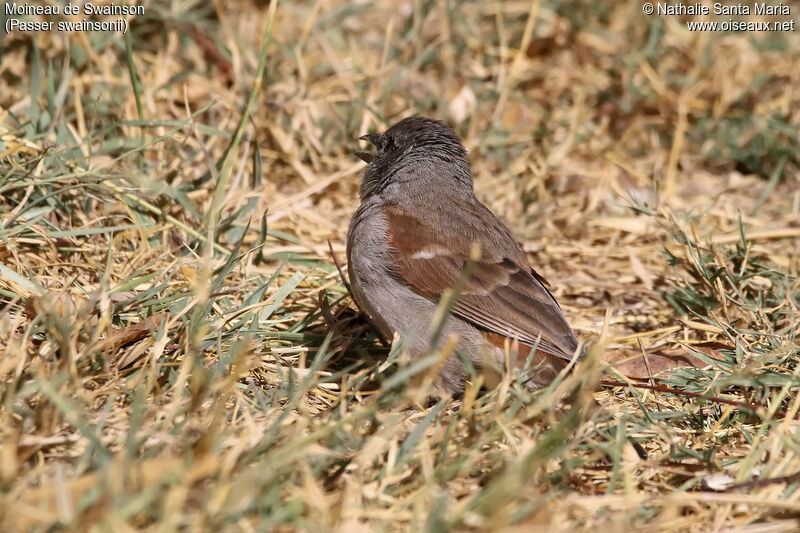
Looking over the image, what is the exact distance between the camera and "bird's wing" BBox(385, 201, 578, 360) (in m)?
3.57

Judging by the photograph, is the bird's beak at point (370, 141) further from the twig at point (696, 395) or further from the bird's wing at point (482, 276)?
the twig at point (696, 395)

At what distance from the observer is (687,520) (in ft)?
8.51

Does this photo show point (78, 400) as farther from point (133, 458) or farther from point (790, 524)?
point (790, 524)

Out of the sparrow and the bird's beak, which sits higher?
the bird's beak

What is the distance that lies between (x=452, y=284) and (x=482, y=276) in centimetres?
14

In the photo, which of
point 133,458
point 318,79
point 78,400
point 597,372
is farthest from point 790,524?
point 318,79

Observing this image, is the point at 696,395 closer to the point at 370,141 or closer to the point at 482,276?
the point at 482,276

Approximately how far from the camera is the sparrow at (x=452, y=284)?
141 inches

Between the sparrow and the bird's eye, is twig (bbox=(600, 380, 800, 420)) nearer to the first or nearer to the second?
the sparrow

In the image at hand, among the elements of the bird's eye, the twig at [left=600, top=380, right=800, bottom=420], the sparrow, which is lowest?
the twig at [left=600, top=380, right=800, bottom=420]

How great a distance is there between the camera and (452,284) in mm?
3666

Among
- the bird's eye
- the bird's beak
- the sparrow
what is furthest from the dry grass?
the bird's eye

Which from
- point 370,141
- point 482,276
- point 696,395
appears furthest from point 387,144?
point 696,395

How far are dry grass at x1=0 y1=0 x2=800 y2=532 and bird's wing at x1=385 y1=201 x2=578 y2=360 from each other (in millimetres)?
369
